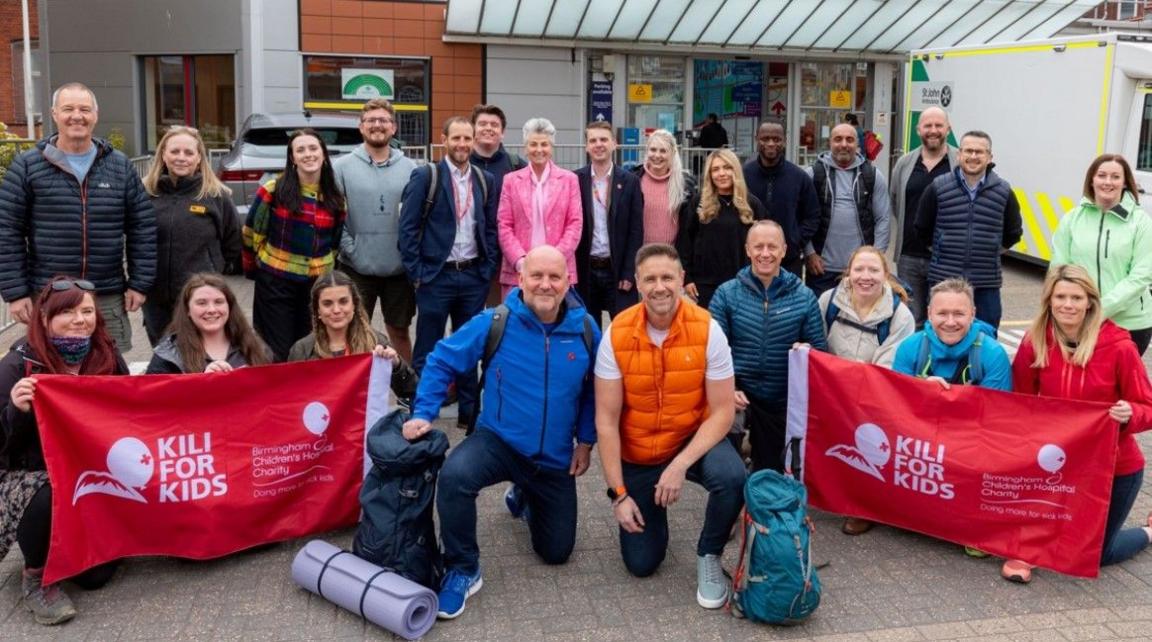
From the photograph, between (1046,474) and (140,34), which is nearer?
(1046,474)

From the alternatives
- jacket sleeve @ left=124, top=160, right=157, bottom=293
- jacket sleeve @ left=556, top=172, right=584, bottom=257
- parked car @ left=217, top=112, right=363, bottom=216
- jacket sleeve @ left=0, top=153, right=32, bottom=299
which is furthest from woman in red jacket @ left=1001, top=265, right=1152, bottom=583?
parked car @ left=217, top=112, right=363, bottom=216

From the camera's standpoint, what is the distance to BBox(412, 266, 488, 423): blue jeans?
678cm

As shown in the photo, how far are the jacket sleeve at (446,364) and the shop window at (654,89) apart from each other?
16.8m

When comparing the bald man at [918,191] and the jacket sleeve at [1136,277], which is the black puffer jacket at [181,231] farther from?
the jacket sleeve at [1136,277]

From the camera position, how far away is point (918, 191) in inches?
301

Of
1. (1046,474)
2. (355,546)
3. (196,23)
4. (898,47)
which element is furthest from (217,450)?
(898,47)

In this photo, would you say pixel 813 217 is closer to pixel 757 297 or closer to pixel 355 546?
pixel 757 297

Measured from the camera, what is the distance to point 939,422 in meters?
5.00

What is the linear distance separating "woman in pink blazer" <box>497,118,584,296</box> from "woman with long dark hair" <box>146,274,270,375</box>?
6.96ft

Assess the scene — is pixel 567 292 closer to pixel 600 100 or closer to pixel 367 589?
pixel 367 589

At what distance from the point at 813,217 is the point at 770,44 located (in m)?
14.5

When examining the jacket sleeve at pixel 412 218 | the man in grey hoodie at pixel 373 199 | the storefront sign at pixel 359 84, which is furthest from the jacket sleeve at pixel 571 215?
the storefront sign at pixel 359 84

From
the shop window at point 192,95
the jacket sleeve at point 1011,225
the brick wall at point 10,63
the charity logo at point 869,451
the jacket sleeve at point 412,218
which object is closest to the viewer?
the charity logo at point 869,451

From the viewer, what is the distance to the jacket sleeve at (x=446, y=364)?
4723mm
